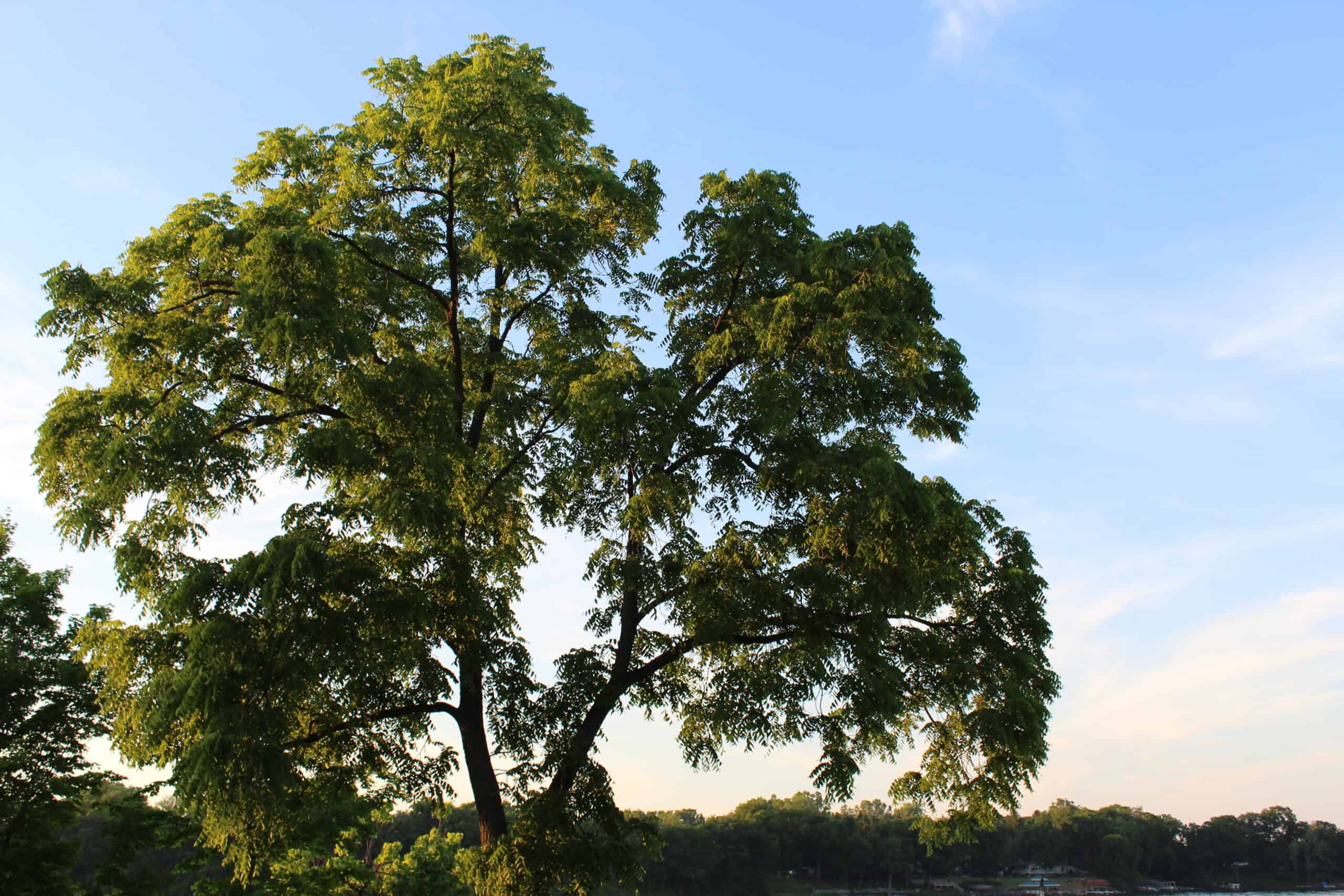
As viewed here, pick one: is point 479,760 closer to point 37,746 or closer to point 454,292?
point 454,292

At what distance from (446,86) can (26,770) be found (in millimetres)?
15321

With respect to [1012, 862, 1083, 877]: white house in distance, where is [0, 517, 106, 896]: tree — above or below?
above

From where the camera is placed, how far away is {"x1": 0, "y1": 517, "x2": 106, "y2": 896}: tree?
1666 centimetres

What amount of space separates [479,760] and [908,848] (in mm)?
93423

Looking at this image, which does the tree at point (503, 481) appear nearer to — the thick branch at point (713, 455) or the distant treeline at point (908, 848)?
the thick branch at point (713, 455)

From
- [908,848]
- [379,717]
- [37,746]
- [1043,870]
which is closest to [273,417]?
[379,717]

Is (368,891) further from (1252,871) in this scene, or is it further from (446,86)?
(1252,871)

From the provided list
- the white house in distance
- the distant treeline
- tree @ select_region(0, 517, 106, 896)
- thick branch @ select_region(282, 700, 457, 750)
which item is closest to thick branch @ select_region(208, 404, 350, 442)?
thick branch @ select_region(282, 700, 457, 750)

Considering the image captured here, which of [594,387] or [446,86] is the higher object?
[446,86]

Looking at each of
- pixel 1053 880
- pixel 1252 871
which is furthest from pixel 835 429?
pixel 1252 871

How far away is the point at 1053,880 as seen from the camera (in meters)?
105

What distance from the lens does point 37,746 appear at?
17609 mm

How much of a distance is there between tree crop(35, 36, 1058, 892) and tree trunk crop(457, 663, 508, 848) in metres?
0.04

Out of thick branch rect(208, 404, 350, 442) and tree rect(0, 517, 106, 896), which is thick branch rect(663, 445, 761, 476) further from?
tree rect(0, 517, 106, 896)
